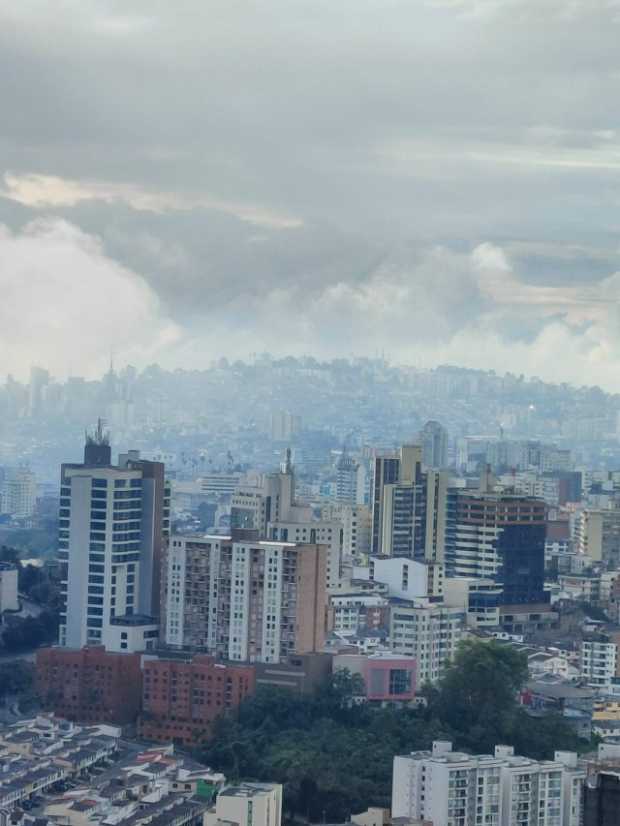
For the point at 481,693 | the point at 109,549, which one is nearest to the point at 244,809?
the point at 481,693

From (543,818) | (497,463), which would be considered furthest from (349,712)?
(497,463)

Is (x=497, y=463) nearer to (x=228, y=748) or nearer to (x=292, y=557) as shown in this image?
(x=292, y=557)

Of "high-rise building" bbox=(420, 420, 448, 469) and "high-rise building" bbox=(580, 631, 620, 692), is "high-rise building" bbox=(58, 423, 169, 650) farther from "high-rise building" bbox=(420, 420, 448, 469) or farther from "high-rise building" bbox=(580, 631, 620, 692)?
"high-rise building" bbox=(420, 420, 448, 469)

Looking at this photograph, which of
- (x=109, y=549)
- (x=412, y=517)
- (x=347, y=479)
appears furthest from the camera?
(x=347, y=479)

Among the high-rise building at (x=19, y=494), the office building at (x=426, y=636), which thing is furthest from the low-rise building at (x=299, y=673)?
the high-rise building at (x=19, y=494)

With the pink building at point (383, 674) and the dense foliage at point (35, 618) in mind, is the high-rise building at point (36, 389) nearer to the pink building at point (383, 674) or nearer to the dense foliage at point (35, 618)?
the dense foliage at point (35, 618)

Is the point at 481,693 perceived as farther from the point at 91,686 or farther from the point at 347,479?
the point at 347,479
